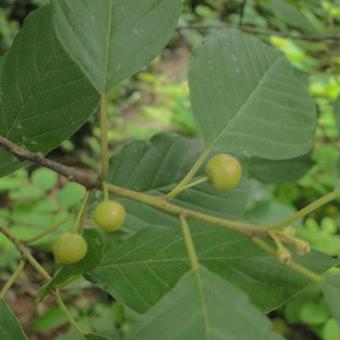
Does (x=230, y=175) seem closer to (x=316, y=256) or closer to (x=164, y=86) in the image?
(x=316, y=256)

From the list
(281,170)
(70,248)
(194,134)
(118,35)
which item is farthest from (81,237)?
(194,134)

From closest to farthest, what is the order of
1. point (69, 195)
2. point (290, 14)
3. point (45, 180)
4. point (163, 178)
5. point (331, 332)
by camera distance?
point (163, 178)
point (290, 14)
point (331, 332)
point (69, 195)
point (45, 180)

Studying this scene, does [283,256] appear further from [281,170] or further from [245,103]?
[281,170]

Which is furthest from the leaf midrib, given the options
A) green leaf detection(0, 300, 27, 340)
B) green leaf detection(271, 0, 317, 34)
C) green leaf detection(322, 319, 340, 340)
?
green leaf detection(322, 319, 340, 340)

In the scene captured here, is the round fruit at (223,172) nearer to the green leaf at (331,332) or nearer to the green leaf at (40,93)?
the green leaf at (40,93)

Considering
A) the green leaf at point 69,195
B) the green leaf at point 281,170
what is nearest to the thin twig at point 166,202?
the green leaf at point 281,170

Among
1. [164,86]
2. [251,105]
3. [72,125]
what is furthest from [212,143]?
[164,86]
